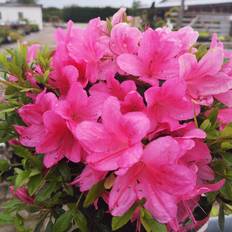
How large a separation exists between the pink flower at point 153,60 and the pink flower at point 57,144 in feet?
0.45

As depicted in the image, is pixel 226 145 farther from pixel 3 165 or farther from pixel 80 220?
pixel 3 165

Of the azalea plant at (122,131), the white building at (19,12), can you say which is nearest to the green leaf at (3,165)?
the azalea plant at (122,131)

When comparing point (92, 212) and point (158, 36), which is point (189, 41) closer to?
point (158, 36)

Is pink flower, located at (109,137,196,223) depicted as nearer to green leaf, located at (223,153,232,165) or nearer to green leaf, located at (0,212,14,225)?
green leaf, located at (223,153,232,165)

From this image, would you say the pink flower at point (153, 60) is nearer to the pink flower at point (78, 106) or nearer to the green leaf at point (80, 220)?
the pink flower at point (78, 106)

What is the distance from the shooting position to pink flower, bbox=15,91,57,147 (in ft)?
1.95

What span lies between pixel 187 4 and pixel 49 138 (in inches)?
958

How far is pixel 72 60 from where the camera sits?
0.64 meters

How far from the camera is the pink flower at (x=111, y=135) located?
1.65 feet

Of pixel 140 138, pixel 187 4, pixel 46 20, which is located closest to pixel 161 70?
pixel 140 138

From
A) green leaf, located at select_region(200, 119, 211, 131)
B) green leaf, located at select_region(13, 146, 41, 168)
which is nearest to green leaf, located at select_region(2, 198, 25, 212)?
green leaf, located at select_region(13, 146, 41, 168)

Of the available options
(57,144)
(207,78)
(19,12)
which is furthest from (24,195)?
(19,12)

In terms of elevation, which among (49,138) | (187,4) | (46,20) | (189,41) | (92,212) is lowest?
(46,20)

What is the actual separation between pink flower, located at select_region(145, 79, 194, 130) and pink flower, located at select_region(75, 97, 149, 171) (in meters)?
0.05
